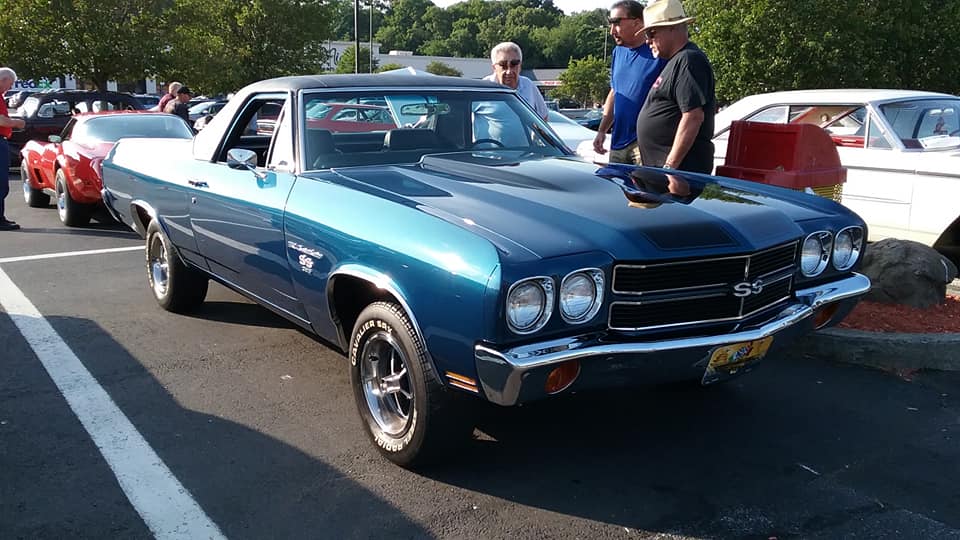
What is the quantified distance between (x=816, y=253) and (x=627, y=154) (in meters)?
2.44

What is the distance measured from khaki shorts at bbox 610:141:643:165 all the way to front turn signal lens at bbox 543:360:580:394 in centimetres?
322

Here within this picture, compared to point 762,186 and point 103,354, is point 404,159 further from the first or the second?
point 103,354

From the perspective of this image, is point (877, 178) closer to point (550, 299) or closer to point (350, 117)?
point (350, 117)

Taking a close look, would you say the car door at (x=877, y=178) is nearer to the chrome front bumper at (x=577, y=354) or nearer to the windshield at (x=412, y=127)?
the windshield at (x=412, y=127)

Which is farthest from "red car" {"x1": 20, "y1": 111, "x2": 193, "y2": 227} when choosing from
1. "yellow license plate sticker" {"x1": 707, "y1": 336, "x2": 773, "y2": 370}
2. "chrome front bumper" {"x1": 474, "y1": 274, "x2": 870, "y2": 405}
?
"yellow license plate sticker" {"x1": 707, "y1": 336, "x2": 773, "y2": 370}

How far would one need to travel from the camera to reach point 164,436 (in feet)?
12.7

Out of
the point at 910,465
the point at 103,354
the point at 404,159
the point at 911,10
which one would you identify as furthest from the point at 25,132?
the point at 911,10

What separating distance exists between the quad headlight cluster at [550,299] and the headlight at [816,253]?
3.91 ft

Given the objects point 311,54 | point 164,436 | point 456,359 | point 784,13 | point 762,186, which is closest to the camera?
point 456,359

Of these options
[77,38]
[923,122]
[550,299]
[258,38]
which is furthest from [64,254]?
[258,38]

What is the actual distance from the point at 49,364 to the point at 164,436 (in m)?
1.46

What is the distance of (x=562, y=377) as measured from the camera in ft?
9.71

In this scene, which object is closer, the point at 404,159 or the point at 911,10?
the point at 404,159

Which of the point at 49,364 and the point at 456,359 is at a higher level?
the point at 456,359
